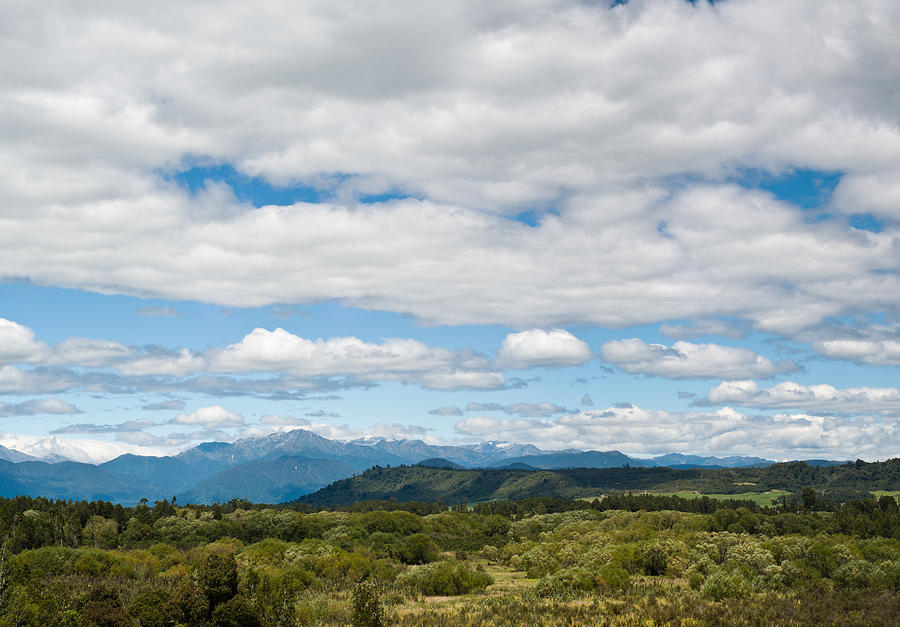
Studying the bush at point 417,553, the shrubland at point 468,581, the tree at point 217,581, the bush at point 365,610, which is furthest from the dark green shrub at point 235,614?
the bush at point 417,553

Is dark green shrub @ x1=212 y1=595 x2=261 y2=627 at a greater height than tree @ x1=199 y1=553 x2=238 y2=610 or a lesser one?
lesser

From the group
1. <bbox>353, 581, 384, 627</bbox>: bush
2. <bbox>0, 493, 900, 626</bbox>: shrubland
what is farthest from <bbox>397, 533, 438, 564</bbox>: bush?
<bbox>353, 581, 384, 627</bbox>: bush

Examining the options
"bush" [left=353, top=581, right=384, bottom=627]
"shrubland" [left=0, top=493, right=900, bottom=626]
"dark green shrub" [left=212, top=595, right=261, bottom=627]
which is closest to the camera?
"dark green shrub" [left=212, top=595, right=261, bottom=627]

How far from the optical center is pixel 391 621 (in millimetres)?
70000

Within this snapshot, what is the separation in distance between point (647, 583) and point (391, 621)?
148ft

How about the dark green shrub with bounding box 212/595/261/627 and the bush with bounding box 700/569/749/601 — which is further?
the bush with bounding box 700/569/749/601

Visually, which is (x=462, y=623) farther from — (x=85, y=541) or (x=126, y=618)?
(x=85, y=541)

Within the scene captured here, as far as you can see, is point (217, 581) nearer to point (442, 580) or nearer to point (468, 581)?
point (442, 580)

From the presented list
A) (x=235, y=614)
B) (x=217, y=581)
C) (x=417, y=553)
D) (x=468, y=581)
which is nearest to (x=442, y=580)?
(x=468, y=581)

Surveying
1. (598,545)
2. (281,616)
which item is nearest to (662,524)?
(598,545)

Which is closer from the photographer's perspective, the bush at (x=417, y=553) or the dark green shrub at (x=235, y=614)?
the dark green shrub at (x=235, y=614)

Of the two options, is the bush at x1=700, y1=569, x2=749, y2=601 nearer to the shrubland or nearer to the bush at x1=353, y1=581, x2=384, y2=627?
the shrubland

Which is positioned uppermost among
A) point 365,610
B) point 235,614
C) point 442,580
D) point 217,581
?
point 217,581

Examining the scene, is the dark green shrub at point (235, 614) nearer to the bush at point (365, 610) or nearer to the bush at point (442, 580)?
the bush at point (365, 610)
